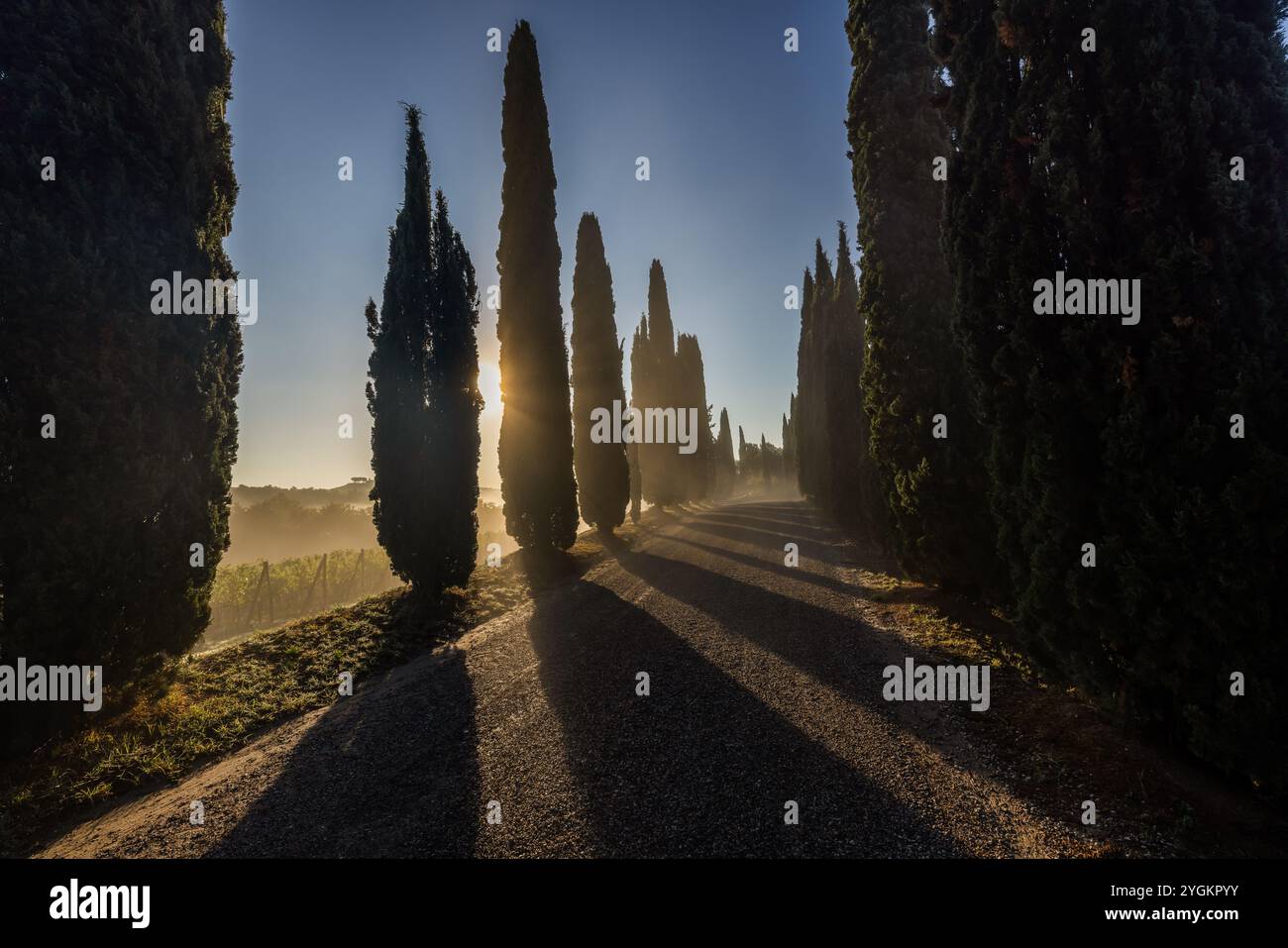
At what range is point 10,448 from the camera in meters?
4.68

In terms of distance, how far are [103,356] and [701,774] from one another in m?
7.52

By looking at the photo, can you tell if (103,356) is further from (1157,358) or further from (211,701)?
(1157,358)

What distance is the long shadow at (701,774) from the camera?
9.96 feet

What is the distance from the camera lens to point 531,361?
14.5 m

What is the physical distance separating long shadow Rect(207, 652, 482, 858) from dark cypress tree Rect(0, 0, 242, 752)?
2.56 m

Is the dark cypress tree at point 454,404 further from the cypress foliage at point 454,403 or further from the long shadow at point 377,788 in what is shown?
the long shadow at point 377,788

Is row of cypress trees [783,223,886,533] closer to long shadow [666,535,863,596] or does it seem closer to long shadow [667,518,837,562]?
long shadow [667,518,837,562]

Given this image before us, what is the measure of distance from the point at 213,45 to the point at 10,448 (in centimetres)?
652

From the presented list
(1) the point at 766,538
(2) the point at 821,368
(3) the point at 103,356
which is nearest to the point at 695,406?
(2) the point at 821,368

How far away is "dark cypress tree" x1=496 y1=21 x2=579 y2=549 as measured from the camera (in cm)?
1435

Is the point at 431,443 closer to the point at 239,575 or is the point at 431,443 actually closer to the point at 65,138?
the point at 65,138

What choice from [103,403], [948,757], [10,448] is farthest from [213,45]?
[948,757]

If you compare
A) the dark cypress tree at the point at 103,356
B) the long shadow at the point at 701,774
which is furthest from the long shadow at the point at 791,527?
the dark cypress tree at the point at 103,356

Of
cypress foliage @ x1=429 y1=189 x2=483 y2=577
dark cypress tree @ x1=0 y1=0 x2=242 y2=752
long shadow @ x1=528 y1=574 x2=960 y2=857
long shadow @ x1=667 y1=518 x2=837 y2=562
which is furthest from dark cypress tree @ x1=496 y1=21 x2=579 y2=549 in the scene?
long shadow @ x1=528 y1=574 x2=960 y2=857
